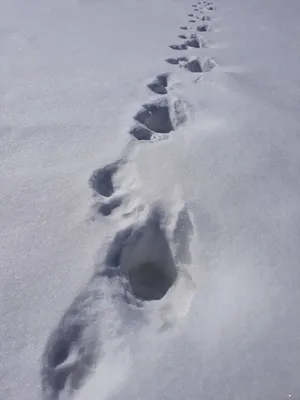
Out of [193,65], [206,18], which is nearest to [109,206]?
[193,65]

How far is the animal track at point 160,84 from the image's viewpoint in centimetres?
187

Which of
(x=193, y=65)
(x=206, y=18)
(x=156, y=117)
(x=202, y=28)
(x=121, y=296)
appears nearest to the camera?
(x=121, y=296)

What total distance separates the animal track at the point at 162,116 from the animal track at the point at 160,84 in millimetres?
136

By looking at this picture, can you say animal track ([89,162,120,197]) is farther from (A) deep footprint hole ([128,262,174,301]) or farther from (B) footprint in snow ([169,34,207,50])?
(B) footprint in snow ([169,34,207,50])

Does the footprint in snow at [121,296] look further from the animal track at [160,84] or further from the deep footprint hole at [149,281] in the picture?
the animal track at [160,84]

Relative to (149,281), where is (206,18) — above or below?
above

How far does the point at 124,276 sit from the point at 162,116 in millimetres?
854

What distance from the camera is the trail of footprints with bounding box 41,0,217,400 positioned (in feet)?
2.92

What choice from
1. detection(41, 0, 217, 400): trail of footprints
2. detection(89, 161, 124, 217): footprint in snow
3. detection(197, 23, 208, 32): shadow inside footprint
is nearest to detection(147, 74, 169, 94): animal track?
detection(41, 0, 217, 400): trail of footprints

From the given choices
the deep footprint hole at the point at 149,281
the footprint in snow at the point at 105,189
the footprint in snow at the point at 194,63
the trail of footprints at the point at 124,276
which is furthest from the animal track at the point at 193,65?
the deep footprint hole at the point at 149,281

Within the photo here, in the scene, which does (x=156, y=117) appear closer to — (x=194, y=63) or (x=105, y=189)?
(x=105, y=189)

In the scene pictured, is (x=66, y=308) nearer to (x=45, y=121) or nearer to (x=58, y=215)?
(x=58, y=215)

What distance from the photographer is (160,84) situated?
1.91 m

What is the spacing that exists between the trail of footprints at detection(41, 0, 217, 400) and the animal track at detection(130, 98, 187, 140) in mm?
61
